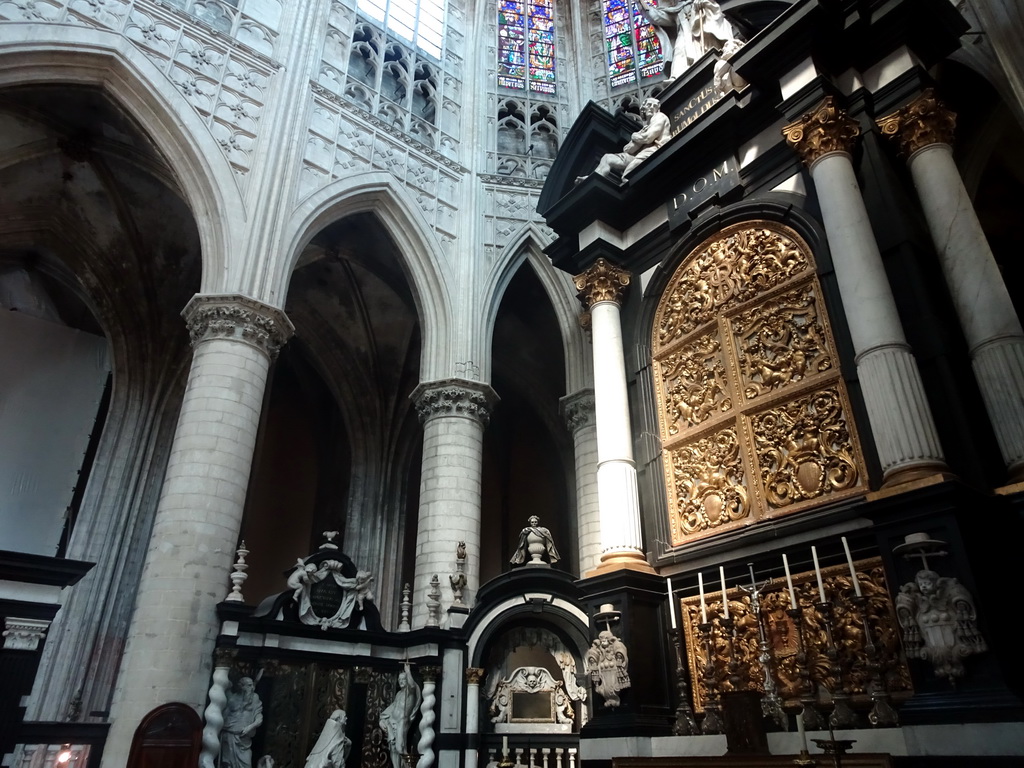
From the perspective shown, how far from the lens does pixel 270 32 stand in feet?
41.3

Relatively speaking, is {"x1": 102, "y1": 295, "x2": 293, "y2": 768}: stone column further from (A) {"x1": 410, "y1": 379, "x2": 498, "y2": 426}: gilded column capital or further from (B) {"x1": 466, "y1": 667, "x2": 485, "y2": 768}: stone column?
(B) {"x1": 466, "y1": 667, "x2": 485, "y2": 768}: stone column

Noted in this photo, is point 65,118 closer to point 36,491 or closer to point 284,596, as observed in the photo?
point 36,491

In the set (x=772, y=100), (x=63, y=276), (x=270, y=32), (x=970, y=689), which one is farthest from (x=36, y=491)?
(x=970, y=689)

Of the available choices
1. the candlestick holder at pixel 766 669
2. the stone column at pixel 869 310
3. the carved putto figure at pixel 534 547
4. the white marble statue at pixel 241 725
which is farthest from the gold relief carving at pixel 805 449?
the white marble statue at pixel 241 725

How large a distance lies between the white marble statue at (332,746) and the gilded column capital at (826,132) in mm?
7940

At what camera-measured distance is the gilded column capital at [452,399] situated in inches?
470

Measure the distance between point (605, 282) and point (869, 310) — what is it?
3303 millimetres

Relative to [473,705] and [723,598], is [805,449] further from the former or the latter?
[473,705]

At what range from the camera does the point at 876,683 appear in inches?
185

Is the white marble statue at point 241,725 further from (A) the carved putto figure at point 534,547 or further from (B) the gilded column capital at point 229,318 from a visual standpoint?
(B) the gilded column capital at point 229,318

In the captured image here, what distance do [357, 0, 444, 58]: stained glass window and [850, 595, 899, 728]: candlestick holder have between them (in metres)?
14.1

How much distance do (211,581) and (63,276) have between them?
961 cm

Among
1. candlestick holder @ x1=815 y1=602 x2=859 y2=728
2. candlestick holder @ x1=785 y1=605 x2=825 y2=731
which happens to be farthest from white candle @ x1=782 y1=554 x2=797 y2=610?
candlestick holder @ x1=815 y1=602 x2=859 y2=728

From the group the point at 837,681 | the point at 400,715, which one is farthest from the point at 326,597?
the point at 837,681
